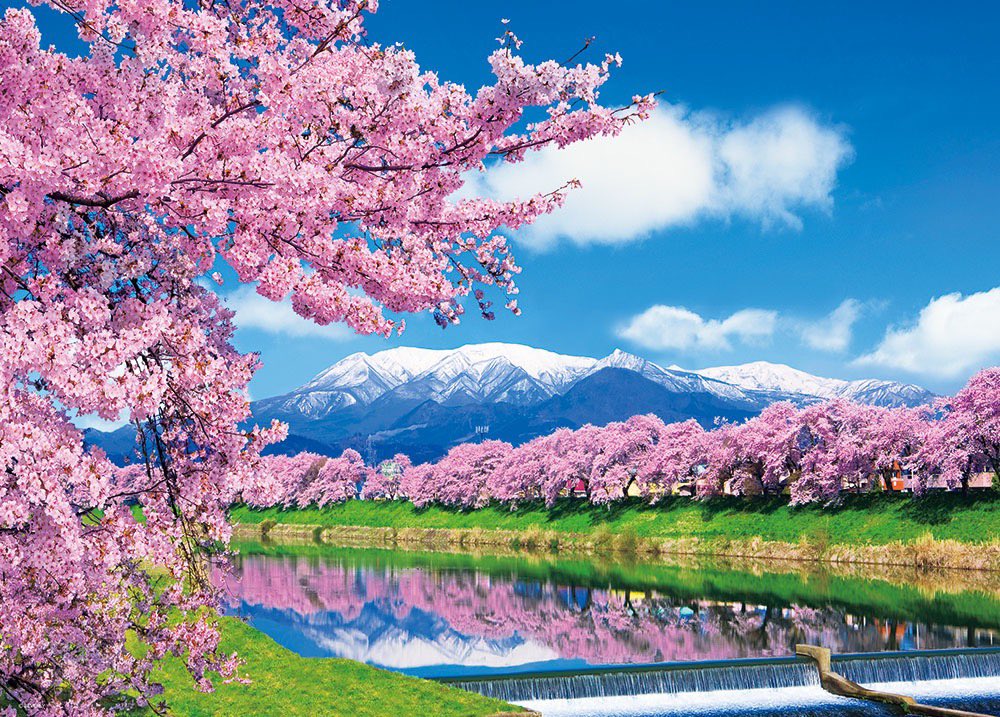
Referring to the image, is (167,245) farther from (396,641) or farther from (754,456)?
(754,456)

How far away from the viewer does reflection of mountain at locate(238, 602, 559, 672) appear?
3247 cm

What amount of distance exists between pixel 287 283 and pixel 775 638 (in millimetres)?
31686

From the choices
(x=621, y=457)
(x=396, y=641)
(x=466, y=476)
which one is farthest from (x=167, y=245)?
(x=466, y=476)

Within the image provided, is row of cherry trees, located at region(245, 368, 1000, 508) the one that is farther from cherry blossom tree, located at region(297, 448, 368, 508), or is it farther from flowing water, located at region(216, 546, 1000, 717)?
cherry blossom tree, located at region(297, 448, 368, 508)

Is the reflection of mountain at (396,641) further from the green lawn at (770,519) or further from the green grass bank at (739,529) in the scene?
the green lawn at (770,519)

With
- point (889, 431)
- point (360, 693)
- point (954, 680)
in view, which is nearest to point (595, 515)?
point (889, 431)

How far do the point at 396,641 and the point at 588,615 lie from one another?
9893 millimetres

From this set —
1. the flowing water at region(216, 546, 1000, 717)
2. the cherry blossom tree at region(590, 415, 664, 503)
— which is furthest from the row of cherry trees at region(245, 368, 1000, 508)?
the flowing water at region(216, 546, 1000, 717)

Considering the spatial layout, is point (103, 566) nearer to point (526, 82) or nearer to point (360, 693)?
point (526, 82)

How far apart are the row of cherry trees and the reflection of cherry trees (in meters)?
9.04

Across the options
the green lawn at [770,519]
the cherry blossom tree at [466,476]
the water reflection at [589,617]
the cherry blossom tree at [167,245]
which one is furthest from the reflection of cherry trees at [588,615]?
the cherry blossom tree at [466,476]

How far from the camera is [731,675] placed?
25828 millimetres

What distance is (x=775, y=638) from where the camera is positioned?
109 feet

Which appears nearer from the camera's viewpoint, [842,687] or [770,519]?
[842,687]
